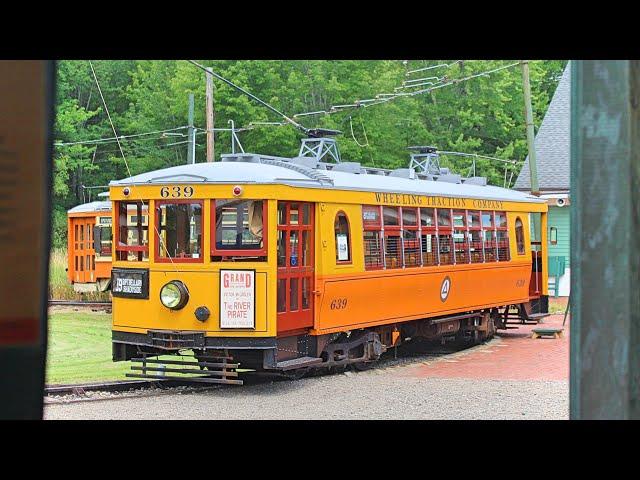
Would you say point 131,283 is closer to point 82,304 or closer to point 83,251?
point 82,304

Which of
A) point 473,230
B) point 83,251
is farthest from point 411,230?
point 83,251

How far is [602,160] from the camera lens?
3812 mm

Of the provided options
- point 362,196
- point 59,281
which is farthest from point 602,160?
point 59,281

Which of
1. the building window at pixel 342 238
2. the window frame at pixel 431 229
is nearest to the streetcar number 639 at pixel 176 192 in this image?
the building window at pixel 342 238

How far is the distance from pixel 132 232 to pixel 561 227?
19.9 m

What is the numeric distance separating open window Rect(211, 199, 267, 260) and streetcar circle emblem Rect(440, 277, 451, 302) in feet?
16.5

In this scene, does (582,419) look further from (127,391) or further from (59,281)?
(59,281)

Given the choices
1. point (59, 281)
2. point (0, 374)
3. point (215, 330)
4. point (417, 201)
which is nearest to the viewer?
point (0, 374)

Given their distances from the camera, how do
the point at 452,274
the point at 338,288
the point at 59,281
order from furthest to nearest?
the point at 59,281
the point at 452,274
the point at 338,288

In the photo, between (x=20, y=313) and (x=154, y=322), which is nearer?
(x=20, y=313)

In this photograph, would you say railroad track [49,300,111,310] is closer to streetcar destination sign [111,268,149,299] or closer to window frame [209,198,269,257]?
streetcar destination sign [111,268,149,299]

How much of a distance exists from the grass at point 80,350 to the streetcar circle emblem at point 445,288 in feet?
16.4

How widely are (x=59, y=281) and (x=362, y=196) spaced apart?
1464 cm

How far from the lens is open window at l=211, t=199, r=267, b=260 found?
38.2ft
